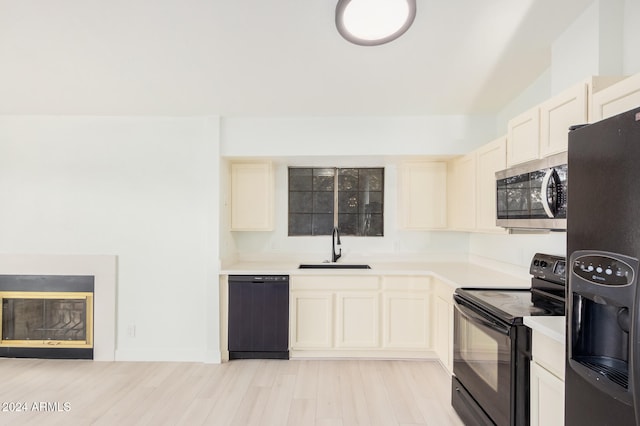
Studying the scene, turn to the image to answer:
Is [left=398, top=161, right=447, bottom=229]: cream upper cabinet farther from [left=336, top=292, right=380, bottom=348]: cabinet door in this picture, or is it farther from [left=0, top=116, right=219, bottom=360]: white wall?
[left=0, top=116, right=219, bottom=360]: white wall

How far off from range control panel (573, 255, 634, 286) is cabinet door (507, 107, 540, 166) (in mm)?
1125

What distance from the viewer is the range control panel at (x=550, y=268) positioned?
1.97 metres

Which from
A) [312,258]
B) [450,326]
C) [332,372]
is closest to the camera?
[450,326]

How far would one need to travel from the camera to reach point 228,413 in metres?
2.38

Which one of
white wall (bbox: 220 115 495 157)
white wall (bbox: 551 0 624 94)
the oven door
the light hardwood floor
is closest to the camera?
the oven door

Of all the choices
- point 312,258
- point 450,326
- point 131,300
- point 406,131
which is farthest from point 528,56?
point 131,300

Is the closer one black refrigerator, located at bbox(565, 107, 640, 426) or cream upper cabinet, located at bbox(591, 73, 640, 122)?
black refrigerator, located at bbox(565, 107, 640, 426)

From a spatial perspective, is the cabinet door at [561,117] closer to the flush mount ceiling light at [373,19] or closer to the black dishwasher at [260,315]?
the flush mount ceiling light at [373,19]

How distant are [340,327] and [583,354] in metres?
2.35

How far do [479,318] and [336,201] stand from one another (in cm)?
227

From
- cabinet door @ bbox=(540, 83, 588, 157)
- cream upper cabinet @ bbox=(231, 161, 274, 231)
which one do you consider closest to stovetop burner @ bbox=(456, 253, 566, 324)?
cabinet door @ bbox=(540, 83, 588, 157)

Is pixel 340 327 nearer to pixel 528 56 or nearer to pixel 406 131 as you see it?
pixel 406 131

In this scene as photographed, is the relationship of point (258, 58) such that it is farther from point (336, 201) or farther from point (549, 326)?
point (549, 326)

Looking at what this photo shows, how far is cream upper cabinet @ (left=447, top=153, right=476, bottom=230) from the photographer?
9.96ft
